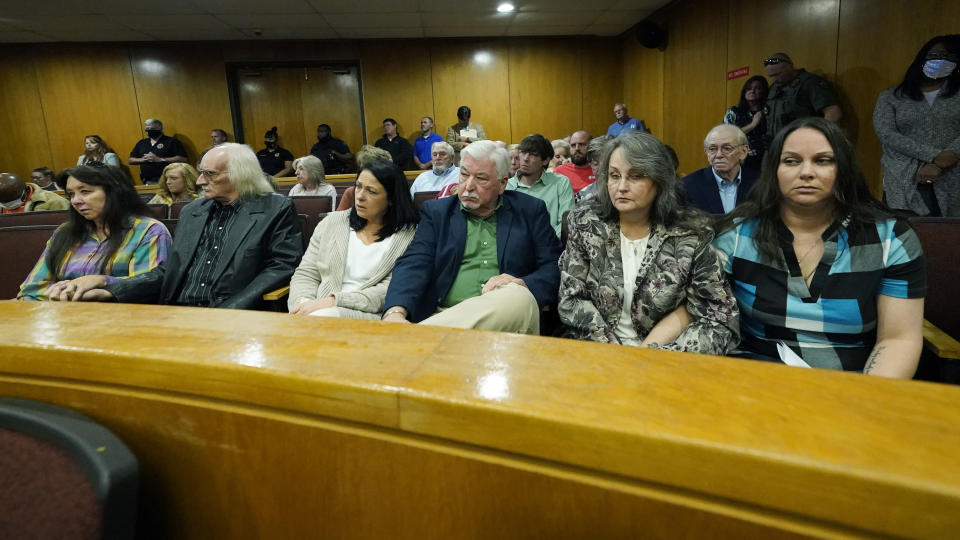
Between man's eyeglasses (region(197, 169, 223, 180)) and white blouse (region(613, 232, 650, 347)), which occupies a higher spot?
man's eyeglasses (region(197, 169, 223, 180))

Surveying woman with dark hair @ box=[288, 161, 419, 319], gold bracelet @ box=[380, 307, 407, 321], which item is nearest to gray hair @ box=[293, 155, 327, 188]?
woman with dark hair @ box=[288, 161, 419, 319]

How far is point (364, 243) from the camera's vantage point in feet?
7.20

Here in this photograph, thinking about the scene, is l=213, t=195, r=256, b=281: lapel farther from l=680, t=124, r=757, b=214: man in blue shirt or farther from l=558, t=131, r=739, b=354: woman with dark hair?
l=680, t=124, r=757, b=214: man in blue shirt

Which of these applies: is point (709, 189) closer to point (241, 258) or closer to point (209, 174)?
point (241, 258)

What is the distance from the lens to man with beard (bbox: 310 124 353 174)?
800cm

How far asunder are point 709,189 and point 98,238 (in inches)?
114

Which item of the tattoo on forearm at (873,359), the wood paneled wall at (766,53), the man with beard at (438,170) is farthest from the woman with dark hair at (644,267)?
the wood paneled wall at (766,53)

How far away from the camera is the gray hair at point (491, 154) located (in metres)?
1.97

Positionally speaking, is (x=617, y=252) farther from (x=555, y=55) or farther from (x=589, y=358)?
(x=555, y=55)

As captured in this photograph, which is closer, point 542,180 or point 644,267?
point 644,267

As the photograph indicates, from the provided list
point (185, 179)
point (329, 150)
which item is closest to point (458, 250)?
point (185, 179)

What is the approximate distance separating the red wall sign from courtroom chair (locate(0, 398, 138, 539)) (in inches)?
248

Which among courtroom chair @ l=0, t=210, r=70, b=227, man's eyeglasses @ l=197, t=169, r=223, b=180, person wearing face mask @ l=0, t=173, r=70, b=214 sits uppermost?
man's eyeglasses @ l=197, t=169, r=223, b=180

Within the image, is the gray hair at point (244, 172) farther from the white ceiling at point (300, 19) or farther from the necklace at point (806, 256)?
the white ceiling at point (300, 19)
